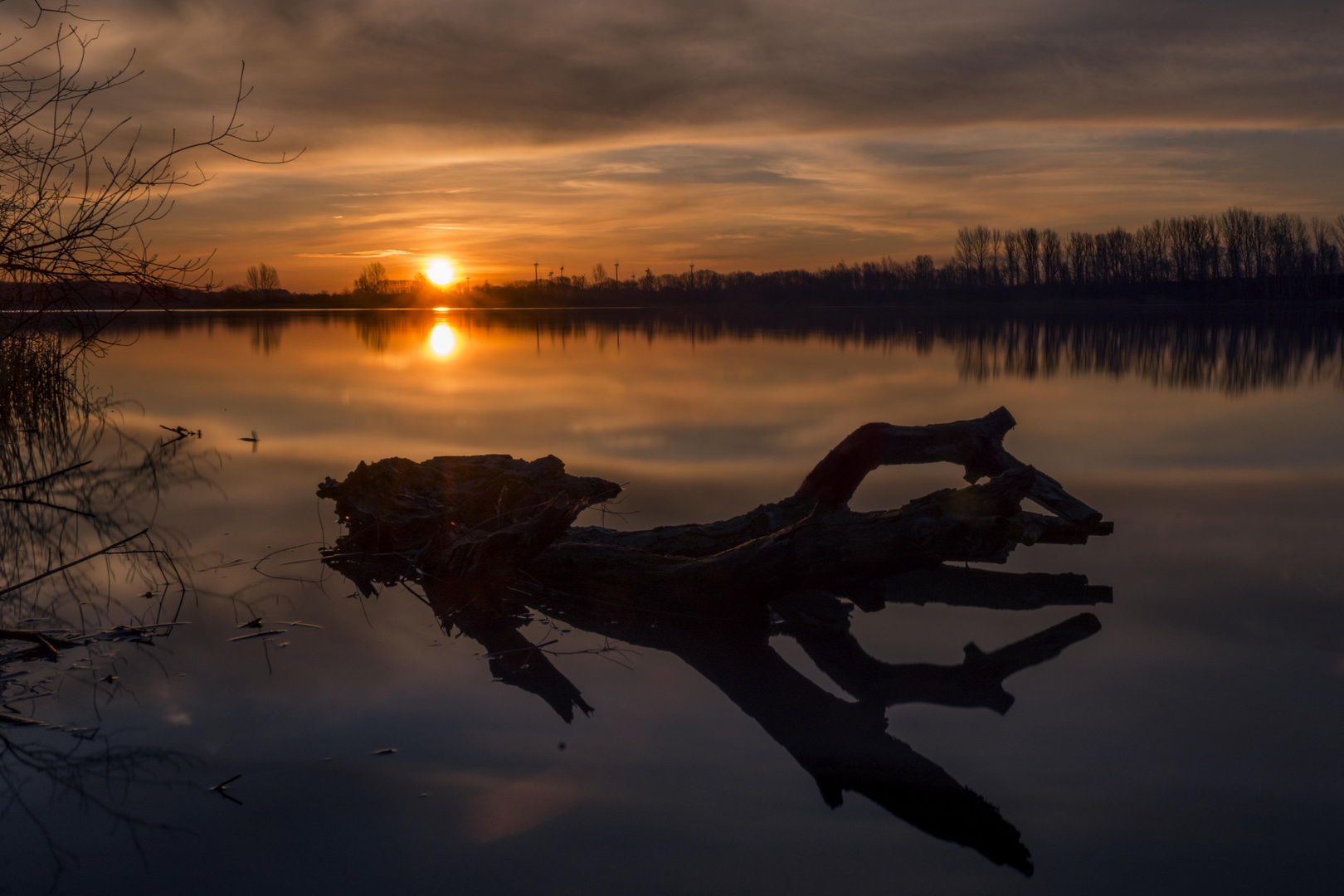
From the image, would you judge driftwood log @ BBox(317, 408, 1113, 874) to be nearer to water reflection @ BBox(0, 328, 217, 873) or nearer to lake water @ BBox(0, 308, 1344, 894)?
lake water @ BBox(0, 308, 1344, 894)

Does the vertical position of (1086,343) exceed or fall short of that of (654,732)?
it exceeds it

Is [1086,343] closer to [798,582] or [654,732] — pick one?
[798,582]

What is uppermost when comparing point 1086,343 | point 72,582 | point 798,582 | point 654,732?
point 1086,343

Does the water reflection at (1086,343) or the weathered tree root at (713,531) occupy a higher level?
the water reflection at (1086,343)

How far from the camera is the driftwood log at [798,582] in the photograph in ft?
15.5

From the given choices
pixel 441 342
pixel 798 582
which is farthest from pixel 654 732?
pixel 441 342

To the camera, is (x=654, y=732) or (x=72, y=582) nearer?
(x=654, y=732)

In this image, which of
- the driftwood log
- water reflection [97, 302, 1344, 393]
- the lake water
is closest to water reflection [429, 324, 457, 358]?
water reflection [97, 302, 1344, 393]

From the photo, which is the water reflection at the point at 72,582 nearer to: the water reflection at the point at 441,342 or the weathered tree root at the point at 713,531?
the weathered tree root at the point at 713,531

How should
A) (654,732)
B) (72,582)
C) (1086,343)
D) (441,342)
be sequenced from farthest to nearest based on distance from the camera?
(441,342) < (1086,343) < (72,582) < (654,732)

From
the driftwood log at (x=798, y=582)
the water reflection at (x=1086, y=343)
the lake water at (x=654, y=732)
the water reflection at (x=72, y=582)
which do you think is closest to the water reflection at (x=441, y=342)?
the water reflection at (x=1086, y=343)

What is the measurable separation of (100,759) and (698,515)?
6.09 meters

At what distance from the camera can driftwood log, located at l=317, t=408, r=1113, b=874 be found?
15.5 ft

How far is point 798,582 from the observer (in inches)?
231
